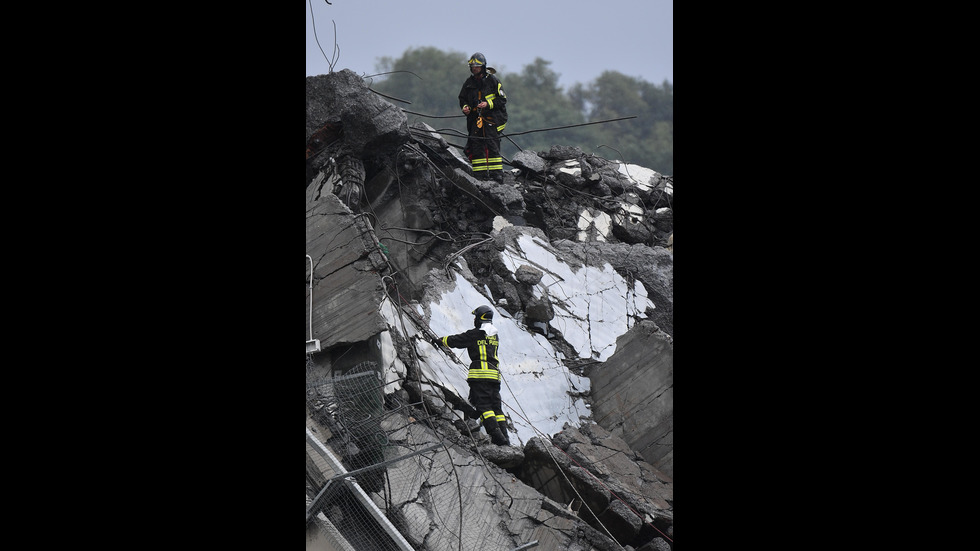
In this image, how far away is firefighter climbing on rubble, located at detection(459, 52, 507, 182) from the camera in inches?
337

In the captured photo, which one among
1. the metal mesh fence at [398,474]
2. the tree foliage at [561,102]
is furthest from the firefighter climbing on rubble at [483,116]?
the tree foliage at [561,102]

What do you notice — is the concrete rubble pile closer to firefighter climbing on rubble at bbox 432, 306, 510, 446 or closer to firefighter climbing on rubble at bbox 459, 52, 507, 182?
firefighter climbing on rubble at bbox 432, 306, 510, 446

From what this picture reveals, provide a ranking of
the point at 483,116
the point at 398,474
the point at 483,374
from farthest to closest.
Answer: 1. the point at 483,116
2. the point at 483,374
3. the point at 398,474

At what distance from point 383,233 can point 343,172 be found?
2.86 ft

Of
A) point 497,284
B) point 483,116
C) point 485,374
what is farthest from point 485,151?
point 485,374

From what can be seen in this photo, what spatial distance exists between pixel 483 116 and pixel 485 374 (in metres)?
3.95

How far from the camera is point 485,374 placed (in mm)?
5824

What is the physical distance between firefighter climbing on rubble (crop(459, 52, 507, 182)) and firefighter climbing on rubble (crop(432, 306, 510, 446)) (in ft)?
10.6

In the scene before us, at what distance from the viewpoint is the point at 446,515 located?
4711 mm

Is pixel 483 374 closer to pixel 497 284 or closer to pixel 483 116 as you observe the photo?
pixel 497 284

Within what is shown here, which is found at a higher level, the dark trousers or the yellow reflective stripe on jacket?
the dark trousers

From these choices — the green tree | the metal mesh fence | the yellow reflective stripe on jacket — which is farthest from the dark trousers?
→ the green tree

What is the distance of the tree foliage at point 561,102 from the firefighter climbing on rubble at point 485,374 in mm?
33770
